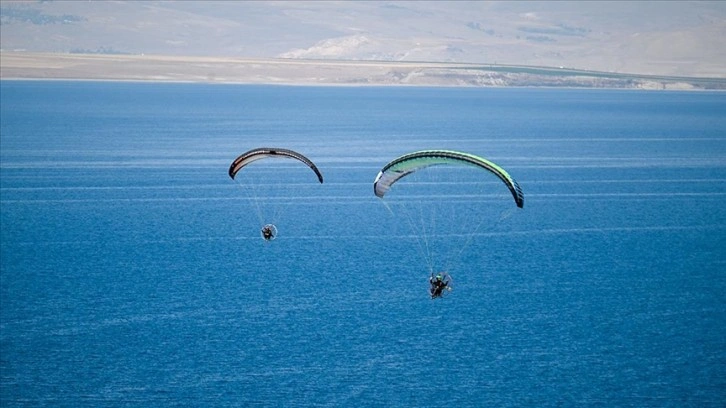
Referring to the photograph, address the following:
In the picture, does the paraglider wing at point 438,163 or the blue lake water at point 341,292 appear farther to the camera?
the blue lake water at point 341,292

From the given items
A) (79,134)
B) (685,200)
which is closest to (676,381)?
(685,200)

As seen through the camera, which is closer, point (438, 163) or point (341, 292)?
point (438, 163)

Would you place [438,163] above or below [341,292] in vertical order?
below

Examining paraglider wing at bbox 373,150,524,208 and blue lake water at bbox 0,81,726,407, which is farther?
blue lake water at bbox 0,81,726,407
